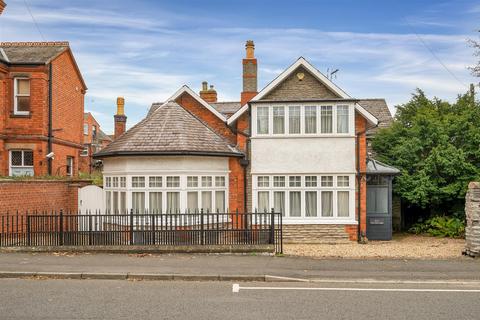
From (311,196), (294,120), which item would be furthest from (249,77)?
(311,196)

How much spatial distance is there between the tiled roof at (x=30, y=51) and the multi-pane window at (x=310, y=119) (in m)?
12.8

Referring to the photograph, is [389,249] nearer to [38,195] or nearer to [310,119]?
[310,119]

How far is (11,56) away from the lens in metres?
23.4

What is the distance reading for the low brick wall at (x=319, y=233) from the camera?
1890cm

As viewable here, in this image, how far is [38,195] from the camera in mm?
18203

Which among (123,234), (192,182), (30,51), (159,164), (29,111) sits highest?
(30,51)

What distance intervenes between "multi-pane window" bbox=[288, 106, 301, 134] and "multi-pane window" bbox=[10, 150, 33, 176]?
12602mm

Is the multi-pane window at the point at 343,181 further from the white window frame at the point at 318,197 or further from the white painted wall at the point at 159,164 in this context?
the white painted wall at the point at 159,164

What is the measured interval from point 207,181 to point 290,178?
337cm

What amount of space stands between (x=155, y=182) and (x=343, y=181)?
7348 mm

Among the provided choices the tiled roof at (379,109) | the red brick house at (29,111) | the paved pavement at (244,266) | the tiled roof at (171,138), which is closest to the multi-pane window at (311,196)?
the tiled roof at (171,138)

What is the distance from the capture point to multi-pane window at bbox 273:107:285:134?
19219mm

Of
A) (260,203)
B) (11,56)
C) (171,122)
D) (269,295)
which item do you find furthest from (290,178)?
(11,56)

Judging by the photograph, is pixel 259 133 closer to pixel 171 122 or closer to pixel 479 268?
pixel 171 122
